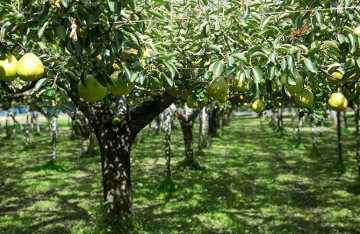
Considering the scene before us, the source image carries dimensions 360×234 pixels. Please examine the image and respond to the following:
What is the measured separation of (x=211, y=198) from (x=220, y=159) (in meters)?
5.81

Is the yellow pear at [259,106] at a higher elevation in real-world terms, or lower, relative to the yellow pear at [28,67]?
lower

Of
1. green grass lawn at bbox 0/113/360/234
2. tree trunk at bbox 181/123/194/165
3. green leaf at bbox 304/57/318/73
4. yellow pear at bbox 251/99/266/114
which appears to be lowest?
green grass lawn at bbox 0/113/360/234

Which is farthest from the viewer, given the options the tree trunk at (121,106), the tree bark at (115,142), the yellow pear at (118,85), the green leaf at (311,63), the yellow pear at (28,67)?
the tree trunk at (121,106)

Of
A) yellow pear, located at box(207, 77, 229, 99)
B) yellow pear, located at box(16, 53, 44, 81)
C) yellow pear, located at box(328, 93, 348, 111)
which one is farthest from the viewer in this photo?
yellow pear, located at box(328, 93, 348, 111)

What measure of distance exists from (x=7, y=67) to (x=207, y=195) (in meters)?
7.97

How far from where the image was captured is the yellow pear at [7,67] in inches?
70.9

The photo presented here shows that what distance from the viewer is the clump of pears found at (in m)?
1.75

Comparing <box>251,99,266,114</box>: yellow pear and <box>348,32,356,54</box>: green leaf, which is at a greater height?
<box>348,32,356,54</box>: green leaf

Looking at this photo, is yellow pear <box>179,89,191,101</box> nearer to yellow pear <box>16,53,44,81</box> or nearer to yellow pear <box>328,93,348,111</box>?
yellow pear <box>328,93,348,111</box>

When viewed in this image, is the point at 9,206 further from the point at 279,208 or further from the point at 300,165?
the point at 300,165

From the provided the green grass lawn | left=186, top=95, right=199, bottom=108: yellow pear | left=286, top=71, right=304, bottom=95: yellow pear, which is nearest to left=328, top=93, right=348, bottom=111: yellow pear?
left=286, top=71, right=304, bottom=95: yellow pear

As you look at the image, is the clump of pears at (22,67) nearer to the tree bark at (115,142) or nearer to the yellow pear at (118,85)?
the yellow pear at (118,85)

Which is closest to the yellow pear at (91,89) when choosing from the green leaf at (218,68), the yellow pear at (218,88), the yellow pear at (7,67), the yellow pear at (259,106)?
the yellow pear at (7,67)

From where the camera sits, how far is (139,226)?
6.32 metres
